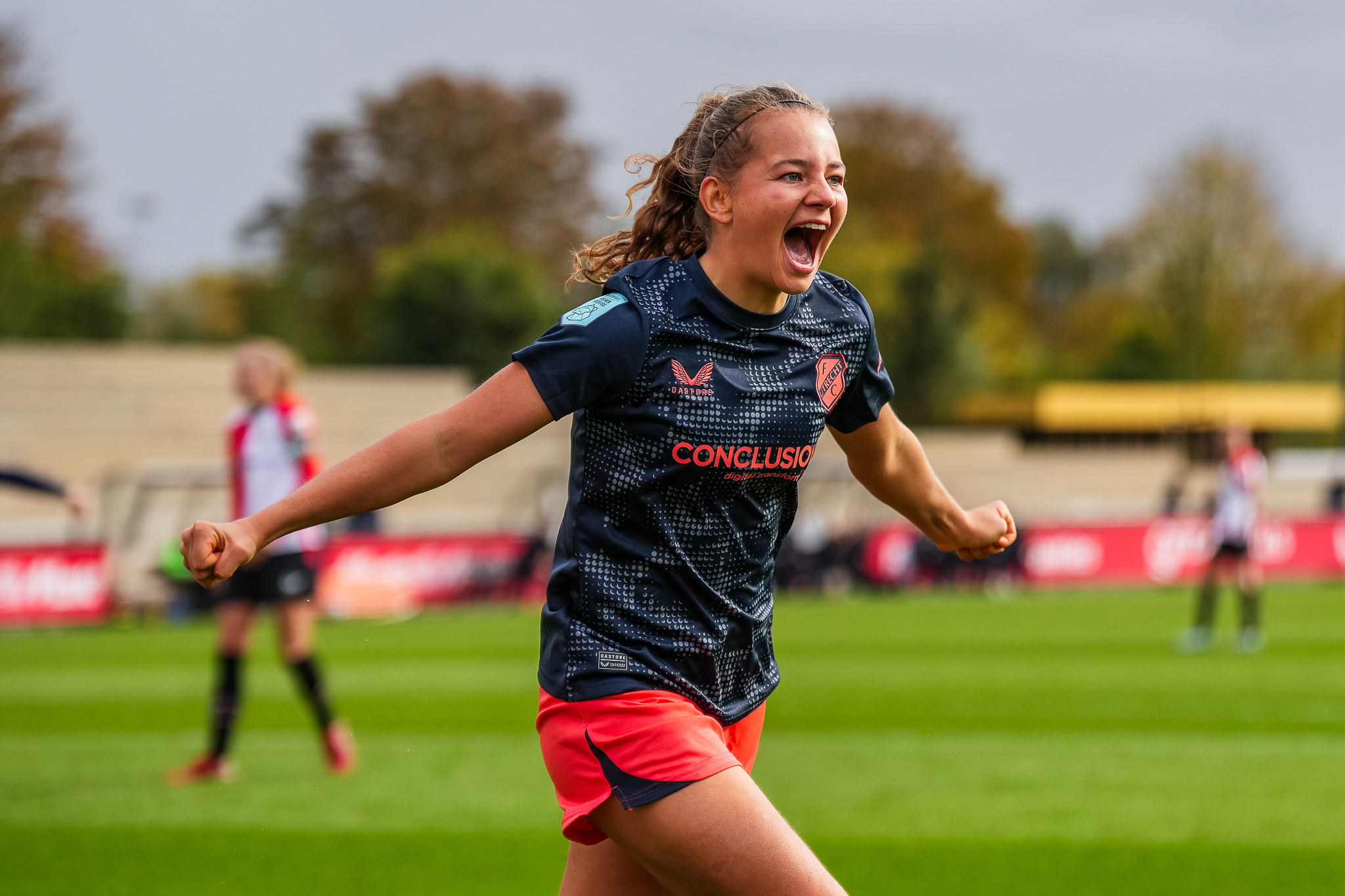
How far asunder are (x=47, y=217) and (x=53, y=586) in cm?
2694

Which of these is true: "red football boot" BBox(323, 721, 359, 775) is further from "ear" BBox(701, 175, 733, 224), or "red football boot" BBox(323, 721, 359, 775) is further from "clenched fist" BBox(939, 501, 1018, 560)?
"ear" BBox(701, 175, 733, 224)

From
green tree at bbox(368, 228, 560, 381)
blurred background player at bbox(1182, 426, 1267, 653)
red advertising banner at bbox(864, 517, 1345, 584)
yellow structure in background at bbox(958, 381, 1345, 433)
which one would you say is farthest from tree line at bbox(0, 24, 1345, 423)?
blurred background player at bbox(1182, 426, 1267, 653)

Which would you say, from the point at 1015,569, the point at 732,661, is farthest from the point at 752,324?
the point at 1015,569

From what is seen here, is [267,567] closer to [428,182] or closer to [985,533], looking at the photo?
[985,533]

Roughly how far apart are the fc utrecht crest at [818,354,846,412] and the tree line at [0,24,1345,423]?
122ft

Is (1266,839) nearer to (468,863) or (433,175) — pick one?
(468,863)

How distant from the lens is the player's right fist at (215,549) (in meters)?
2.96

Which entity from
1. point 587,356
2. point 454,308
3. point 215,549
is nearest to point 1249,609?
point 587,356

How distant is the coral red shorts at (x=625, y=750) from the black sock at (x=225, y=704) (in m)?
5.87

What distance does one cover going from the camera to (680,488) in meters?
3.18

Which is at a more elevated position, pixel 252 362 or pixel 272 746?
pixel 252 362

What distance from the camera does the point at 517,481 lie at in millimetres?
38000

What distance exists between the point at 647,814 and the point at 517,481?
35.2 m

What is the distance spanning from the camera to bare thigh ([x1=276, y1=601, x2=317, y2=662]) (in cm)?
874
